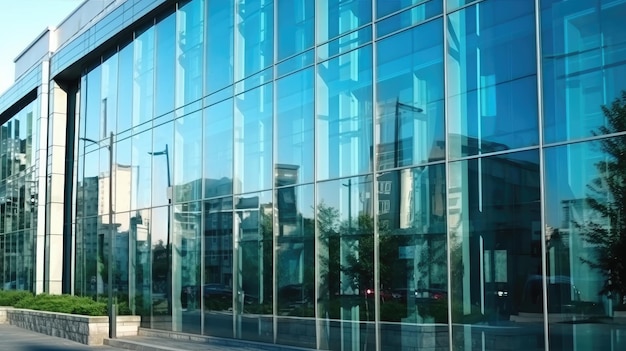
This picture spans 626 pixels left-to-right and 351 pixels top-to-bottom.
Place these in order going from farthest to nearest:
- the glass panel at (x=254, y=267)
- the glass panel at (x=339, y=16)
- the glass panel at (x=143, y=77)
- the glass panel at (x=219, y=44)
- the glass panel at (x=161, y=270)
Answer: the glass panel at (x=143, y=77) < the glass panel at (x=161, y=270) < the glass panel at (x=219, y=44) < the glass panel at (x=254, y=267) < the glass panel at (x=339, y=16)

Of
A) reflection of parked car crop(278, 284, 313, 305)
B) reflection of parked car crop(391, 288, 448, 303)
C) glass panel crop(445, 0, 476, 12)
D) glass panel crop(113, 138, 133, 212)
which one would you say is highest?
glass panel crop(445, 0, 476, 12)

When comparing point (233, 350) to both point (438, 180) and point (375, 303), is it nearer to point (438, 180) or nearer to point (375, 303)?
point (375, 303)

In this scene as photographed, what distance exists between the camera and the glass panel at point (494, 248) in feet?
47.9

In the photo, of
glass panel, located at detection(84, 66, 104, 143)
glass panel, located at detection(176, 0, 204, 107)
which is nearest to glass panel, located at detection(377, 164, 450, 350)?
glass panel, located at detection(176, 0, 204, 107)

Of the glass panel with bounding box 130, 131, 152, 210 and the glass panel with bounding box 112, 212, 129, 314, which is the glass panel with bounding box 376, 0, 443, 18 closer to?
the glass panel with bounding box 130, 131, 152, 210

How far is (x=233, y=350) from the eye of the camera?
21.4 meters

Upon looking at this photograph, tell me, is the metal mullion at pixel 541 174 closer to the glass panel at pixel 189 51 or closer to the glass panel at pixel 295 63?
the glass panel at pixel 295 63

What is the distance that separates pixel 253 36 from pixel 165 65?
5.60 metres

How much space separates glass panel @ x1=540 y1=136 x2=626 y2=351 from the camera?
13312 mm

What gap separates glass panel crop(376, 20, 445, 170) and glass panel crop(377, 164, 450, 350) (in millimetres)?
422

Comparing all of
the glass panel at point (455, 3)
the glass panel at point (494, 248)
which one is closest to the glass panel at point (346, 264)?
the glass panel at point (494, 248)

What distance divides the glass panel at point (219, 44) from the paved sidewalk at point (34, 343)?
8.43 meters

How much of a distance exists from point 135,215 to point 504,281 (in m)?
17.0

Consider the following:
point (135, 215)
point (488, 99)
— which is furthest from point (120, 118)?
point (488, 99)
